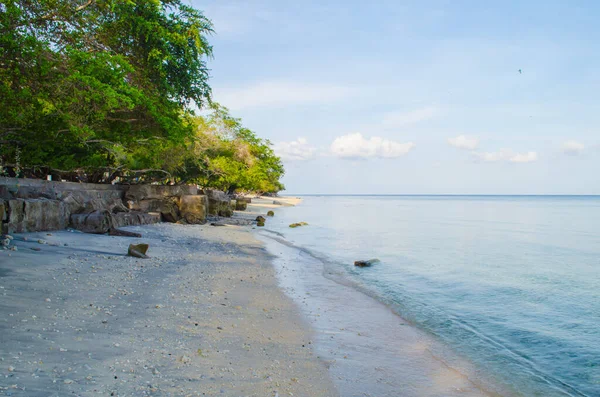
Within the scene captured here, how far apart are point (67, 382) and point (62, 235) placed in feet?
30.2

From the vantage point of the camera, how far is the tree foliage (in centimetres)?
1212

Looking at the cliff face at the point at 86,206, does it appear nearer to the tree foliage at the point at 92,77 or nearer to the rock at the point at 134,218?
the rock at the point at 134,218

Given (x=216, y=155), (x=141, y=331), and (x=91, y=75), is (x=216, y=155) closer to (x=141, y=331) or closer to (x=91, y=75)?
(x=91, y=75)

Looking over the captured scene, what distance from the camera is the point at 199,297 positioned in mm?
7516

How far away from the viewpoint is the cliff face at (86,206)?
36.2 feet

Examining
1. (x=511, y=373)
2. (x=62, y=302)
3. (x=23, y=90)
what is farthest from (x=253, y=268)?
(x=23, y=90)

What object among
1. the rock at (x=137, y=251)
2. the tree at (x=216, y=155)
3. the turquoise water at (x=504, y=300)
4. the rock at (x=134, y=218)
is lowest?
the turquoise water at (x=504, y=300)

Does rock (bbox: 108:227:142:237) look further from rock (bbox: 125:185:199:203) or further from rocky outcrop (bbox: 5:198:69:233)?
rock (bbox: 125:185:199:203)

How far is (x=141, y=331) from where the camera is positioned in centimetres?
533

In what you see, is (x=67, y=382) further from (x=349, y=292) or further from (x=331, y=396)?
(x=349, y=292)

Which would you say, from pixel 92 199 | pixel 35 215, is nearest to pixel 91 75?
pixel 35 215

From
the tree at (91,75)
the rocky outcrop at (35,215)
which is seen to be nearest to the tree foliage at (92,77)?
the tree at (91,75)

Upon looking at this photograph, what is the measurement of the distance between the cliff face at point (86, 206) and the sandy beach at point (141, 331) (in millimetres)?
1625

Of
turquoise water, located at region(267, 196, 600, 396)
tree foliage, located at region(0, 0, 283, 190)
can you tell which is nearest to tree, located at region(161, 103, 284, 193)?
tree foliage, located at region(0, 0, 283, 190)
